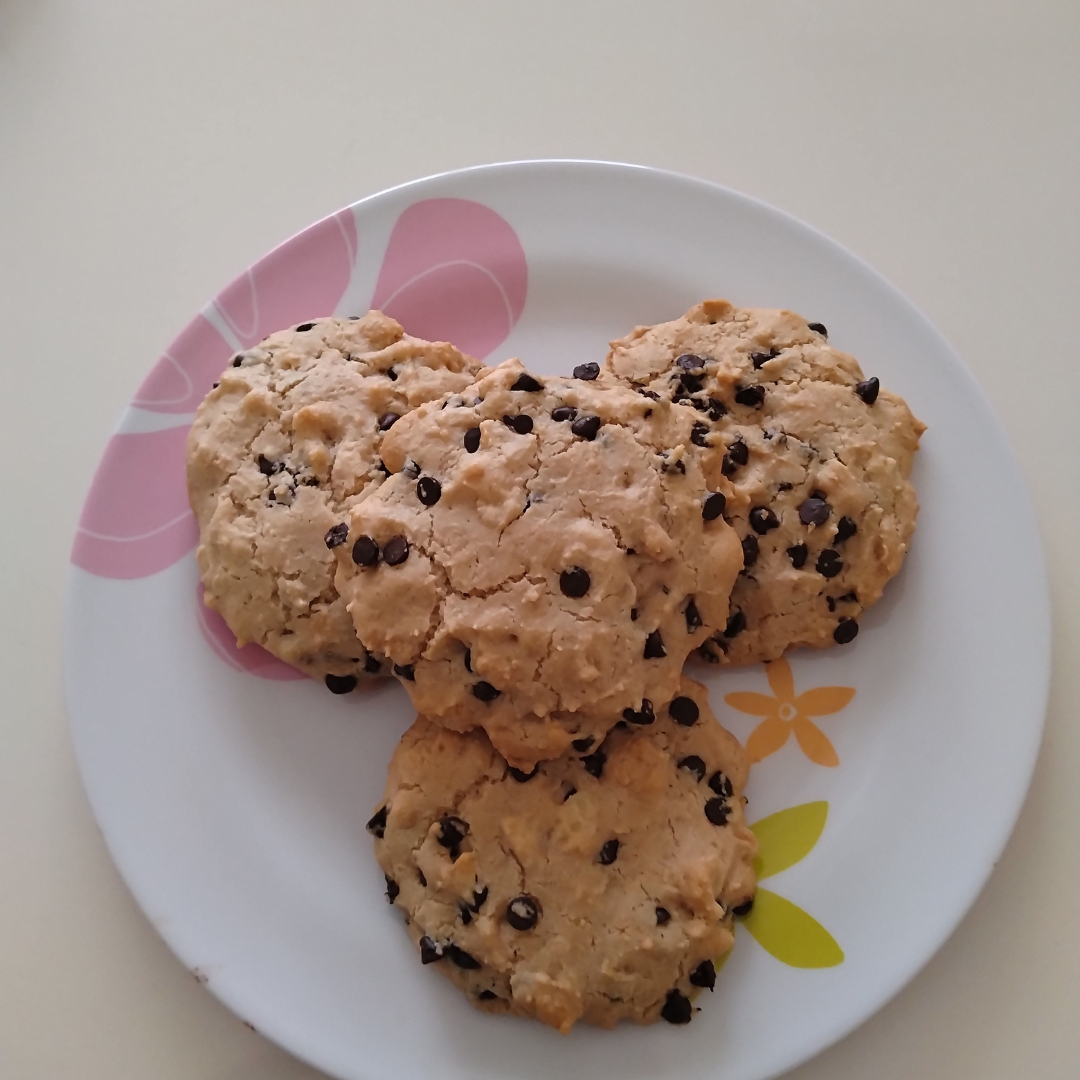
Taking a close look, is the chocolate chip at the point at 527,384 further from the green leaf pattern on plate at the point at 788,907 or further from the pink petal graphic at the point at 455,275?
the green leaf pattern on plate at the point at 788,907

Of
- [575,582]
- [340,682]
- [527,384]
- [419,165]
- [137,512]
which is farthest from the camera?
[419,165]

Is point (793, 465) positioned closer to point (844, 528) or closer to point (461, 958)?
point (844, 528)

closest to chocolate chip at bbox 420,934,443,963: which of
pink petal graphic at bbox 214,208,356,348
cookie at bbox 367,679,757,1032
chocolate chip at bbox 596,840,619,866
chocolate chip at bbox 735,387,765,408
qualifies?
cookie at bbox 367,679,757,1032

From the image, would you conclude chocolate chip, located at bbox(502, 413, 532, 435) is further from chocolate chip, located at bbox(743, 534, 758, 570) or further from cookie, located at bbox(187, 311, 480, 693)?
chocolate chip, located at bbox(743, 534, 758, 570)


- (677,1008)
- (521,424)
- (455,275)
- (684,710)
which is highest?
(455,275)

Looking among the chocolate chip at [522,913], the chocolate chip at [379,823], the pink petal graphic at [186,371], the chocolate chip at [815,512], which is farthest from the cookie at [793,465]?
the pink petal graphic at [186,371]

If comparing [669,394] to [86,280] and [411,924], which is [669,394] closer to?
[411,924]

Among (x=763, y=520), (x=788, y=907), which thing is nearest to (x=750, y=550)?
(x=763, y=520)

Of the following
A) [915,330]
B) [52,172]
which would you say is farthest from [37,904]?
[915,330]
